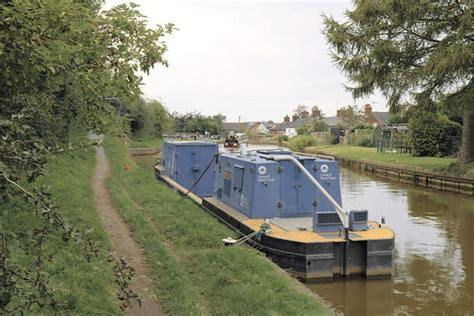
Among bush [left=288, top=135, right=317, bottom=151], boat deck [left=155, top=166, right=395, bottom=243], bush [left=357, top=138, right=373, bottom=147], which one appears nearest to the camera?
boat deck [left=155, top=166, right=395, bottom=243]

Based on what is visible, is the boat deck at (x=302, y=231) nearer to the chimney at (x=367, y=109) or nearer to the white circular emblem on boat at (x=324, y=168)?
the white circular emblem on boat at (x=324, y=168)

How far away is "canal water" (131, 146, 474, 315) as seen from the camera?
877cm

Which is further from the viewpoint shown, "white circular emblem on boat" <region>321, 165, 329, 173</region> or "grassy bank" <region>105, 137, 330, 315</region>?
"white circular emblem on boat" <region>321, 165, 329, 173</region>

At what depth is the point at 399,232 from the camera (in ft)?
47.9

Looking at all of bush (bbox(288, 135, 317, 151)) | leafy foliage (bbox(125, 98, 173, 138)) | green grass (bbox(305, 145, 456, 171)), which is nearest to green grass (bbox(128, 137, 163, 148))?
leafy foliage (bbox(125, 98, 173, 138))

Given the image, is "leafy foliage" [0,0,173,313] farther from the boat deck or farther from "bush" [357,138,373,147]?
"bush" [357,138,373,147]

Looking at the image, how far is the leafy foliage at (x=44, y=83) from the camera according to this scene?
2523 mm

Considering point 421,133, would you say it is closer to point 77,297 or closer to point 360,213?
point 360,213

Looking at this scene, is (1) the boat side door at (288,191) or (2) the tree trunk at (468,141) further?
(2) the tree trunk at (468,141)

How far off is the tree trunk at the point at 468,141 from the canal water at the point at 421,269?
5.77 metres

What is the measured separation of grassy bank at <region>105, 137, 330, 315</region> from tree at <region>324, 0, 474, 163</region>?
1468 centimetres

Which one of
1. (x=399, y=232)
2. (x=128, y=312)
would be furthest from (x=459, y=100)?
(x=128, y=312)

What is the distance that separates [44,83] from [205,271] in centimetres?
512

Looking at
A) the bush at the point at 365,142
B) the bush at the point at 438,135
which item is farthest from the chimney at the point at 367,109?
the bush at the point at 438,135
